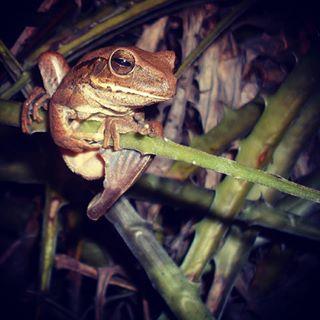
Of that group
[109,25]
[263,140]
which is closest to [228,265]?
[263,140]

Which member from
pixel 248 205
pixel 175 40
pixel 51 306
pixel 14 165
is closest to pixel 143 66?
pixel 248 205

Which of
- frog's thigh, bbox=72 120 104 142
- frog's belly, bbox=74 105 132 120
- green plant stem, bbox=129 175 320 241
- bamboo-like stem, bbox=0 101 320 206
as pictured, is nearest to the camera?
bamboo-like stem, bbox=0 101 320 206

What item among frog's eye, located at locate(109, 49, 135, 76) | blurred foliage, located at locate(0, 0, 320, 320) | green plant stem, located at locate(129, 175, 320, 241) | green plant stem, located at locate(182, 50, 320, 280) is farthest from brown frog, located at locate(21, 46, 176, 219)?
green plant stem, located at locate(182, 50, 320, 280)

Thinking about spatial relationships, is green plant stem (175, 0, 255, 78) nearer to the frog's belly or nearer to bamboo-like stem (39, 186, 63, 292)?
the frog's belly

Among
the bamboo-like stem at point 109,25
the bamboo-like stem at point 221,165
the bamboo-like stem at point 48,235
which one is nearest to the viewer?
the bamboo-like stem at point 221,165

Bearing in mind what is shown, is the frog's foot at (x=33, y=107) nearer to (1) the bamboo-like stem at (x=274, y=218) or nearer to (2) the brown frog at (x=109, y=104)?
(2) the brown frog at (x=109, y=104)

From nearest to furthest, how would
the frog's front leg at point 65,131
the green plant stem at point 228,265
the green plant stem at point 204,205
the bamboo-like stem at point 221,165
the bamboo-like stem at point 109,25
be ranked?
the bamboo-like stem at point 221,165 < the frog's front leg at point 65,131 < the green plant stem at point 204,205 < the green plant stem at point 228,265 < the bamboo-like stem at point 109,25

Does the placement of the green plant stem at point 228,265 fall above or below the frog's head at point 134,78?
below

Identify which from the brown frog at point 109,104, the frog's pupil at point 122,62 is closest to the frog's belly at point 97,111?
the brown frog at point 109,104
